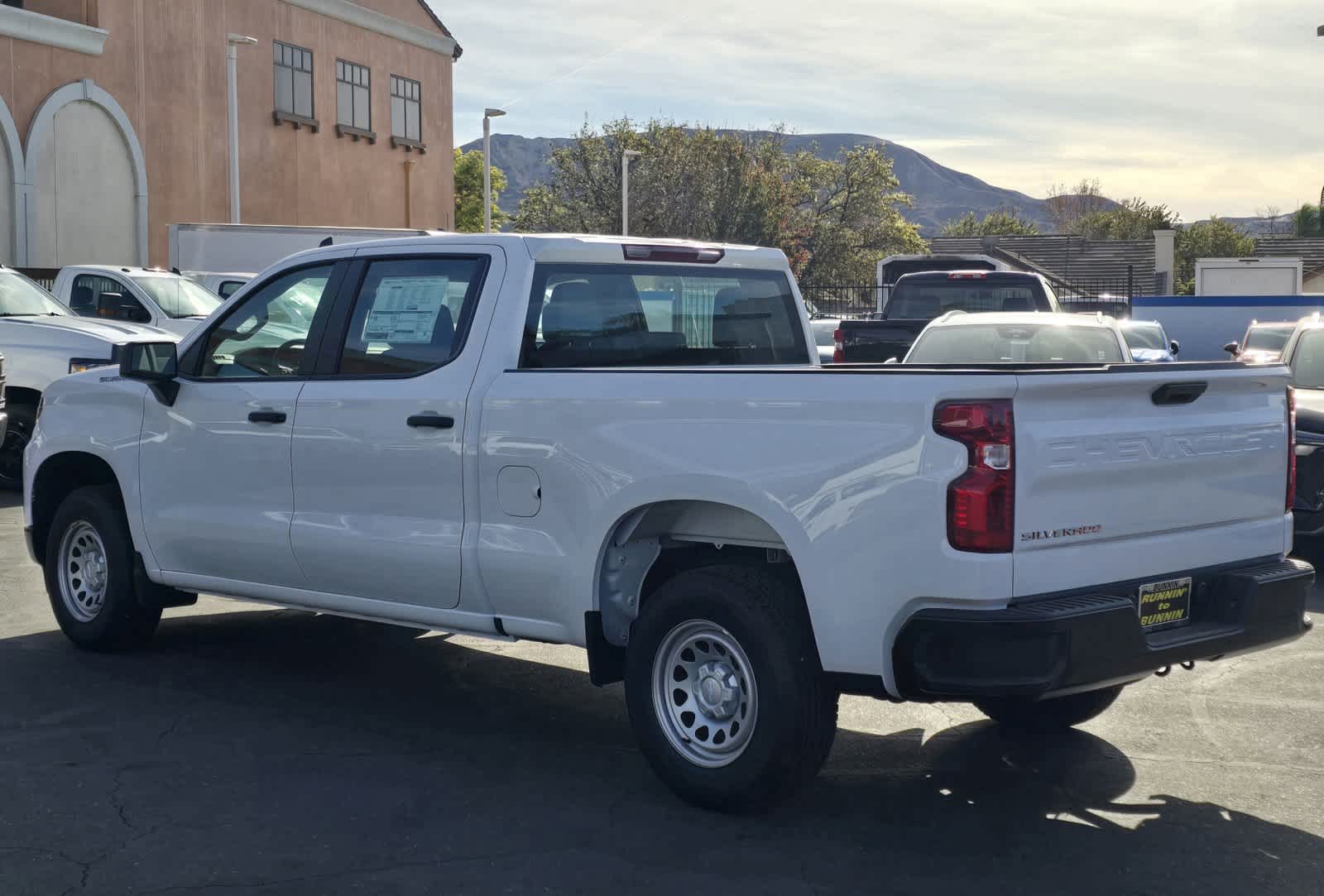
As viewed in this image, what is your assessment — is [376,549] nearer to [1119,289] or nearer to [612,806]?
[612,806]

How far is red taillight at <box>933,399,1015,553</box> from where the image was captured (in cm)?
451

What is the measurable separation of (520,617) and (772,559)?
104 centimetres

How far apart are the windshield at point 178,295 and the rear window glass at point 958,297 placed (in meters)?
7.99

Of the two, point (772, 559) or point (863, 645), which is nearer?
point (863, 645)

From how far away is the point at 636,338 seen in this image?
6312 millimetres

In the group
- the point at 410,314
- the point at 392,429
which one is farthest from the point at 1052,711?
the point at 410,314

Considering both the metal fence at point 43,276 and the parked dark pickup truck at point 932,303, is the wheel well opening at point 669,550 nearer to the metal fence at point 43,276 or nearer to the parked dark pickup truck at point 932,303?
the parked dark pickup truck at point 932,303

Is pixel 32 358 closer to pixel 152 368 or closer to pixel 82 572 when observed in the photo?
pixel 82 572

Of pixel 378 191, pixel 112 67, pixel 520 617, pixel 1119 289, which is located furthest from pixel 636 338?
pixel 1119 289

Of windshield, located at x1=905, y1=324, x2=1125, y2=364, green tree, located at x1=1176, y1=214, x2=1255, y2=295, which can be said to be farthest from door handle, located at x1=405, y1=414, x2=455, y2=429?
green tree, located at x1=1176, y1=214, x2=1255, y2=295

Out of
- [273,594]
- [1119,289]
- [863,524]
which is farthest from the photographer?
[1119,289]

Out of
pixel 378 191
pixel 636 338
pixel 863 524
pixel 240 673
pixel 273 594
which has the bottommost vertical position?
pixel 240 673

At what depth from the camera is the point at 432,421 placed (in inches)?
234

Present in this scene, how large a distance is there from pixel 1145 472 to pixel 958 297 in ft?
40.9
